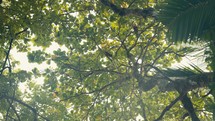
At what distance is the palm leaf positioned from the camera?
134 inches

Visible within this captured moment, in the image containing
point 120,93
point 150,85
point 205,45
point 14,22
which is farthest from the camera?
point 120,93

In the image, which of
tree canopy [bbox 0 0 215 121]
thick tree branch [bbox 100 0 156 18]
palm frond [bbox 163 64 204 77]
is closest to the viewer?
palm frond [bbox 163 64 204 77]

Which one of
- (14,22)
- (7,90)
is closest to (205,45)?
(14,22)

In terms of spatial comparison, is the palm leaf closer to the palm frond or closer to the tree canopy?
the palm frond

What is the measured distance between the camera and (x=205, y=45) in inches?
142

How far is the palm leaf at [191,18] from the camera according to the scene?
11.1ft

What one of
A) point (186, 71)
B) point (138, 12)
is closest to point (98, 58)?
point (138, 12)

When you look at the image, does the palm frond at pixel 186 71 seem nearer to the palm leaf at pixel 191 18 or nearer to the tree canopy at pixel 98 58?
the palm leaf at pixel 191 18

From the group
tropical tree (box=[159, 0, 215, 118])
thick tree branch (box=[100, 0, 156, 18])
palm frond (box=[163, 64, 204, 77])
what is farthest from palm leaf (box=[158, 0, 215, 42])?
thick tree branch (box=[100, 0, 156, 18])

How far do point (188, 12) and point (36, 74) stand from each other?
7010 millimetres

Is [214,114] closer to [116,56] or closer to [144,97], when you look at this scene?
[116,56]

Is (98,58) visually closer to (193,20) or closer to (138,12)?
(138,12)

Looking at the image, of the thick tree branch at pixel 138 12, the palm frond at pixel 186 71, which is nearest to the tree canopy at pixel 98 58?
the thick tree branch at pixel 138 12

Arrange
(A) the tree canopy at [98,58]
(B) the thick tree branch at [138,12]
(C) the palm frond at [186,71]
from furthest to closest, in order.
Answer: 1. (A) the tree canopy at [98,58]
2. (B) the thick tree branch at [138,12]
3. (C) the palm frond at [186,71]
